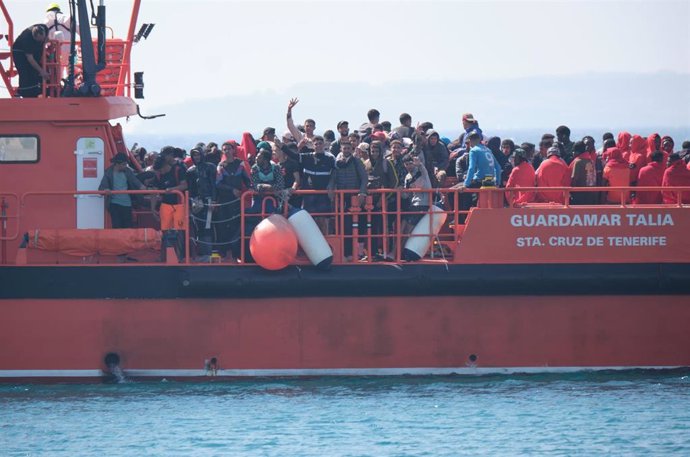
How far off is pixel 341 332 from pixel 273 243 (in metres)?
1.31

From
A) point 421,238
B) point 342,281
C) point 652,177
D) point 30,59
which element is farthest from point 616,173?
point 30,59

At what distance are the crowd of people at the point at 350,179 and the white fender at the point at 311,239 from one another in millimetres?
181

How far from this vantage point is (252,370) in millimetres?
14133

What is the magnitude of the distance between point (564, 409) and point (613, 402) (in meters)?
0.59

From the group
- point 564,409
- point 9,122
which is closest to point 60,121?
point 9,122

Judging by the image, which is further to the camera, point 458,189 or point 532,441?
point 458,189

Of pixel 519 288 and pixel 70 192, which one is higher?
pixel 70 192

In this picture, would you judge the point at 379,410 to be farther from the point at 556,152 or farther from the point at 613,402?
the point at 556,152

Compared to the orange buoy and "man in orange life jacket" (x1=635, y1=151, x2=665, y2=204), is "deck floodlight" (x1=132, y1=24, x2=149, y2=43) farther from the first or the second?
"man in orange life jacket" (x1=635, y1=151, x2=665, y2=204)

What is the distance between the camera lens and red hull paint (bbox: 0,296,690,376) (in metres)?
14.0

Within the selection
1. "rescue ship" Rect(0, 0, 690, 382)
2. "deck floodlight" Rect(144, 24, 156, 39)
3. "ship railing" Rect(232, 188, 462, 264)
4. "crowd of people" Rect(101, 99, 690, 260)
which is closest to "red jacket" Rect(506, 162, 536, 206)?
"crowd of people" Rect(101, 99, 690, 260)

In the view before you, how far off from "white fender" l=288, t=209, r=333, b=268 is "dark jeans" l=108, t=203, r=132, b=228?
1886mm

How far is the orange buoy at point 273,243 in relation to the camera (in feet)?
44.9

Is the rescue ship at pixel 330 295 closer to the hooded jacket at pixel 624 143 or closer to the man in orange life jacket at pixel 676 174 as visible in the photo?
the man in orange life jacket at pixel 676 174
